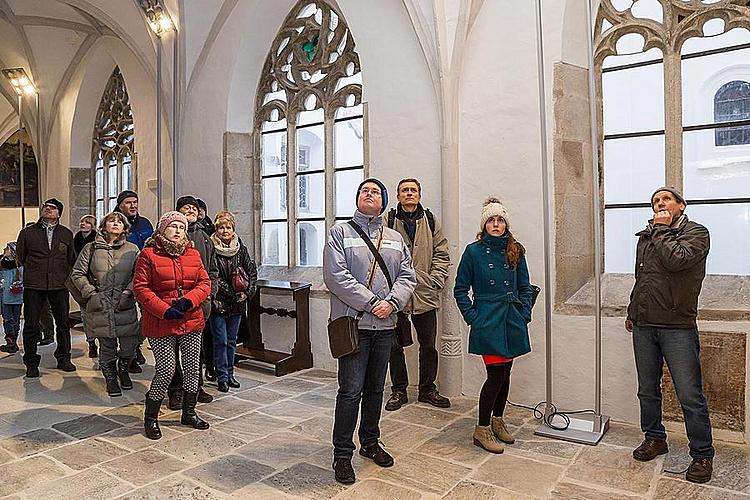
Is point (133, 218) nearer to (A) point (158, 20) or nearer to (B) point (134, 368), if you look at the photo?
(B) point (134, 368)

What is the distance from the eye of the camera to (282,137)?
7.02 metres

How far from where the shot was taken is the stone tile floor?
10.5ft

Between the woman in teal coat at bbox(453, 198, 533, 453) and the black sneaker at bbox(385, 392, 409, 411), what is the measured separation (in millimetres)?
921

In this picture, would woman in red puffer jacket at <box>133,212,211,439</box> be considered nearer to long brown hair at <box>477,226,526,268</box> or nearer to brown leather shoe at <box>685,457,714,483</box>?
long brown hair at <box>477,226,526,268</box>

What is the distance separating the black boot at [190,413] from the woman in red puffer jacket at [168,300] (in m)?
0.13

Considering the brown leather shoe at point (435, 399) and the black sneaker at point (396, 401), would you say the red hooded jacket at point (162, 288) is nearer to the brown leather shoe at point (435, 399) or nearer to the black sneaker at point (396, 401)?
the black sneaker at point (396, 401)

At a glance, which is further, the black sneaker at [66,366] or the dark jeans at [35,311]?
the black sneaker at [66,366]

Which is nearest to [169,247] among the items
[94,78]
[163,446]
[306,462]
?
[163,446]

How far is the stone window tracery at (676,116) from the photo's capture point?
4262 mm

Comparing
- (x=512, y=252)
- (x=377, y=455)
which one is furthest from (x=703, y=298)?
(x=377, y=455)

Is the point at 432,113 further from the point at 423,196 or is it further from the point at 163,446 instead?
the point at 163,446

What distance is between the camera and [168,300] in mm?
3928

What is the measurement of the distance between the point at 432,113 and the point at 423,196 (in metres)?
0.67

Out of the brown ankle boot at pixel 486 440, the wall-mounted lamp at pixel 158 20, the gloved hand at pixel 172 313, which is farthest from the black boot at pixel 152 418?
the wall-mounted lamp at pixel 158 20
